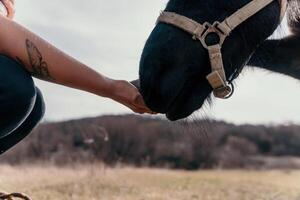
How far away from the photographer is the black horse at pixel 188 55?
9.49ft

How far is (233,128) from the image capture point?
98.0ft

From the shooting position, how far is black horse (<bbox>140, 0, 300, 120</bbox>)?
9.49 ft

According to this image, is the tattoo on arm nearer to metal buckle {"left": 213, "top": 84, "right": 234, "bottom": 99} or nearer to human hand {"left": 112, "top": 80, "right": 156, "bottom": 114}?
human hand {"left": 112, "top": 80, "right": 156, "bottom": 114}

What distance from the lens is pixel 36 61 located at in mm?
2820

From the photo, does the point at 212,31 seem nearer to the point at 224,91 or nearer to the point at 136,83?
the point at 224,91

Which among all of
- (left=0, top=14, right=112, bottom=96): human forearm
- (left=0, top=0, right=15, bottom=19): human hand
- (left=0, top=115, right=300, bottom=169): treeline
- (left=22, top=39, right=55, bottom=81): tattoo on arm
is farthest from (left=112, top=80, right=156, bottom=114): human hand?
(left=0, top=115, right=300, bottom=169): treeline

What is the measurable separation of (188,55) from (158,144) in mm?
23503

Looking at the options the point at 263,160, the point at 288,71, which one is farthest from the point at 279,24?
the point at 263,160

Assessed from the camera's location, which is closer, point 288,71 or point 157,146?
point 288,71

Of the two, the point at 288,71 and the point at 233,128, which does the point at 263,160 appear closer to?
the point at 233,128

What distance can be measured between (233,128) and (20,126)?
2716 cm

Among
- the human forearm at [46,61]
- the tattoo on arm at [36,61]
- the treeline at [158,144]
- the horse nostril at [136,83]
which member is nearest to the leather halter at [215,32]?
the horse nostril at [136,83]

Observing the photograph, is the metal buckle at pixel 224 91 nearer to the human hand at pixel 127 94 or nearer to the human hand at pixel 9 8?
the human hand at pixel 127 94

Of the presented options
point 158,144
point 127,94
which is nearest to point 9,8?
point 127,94
